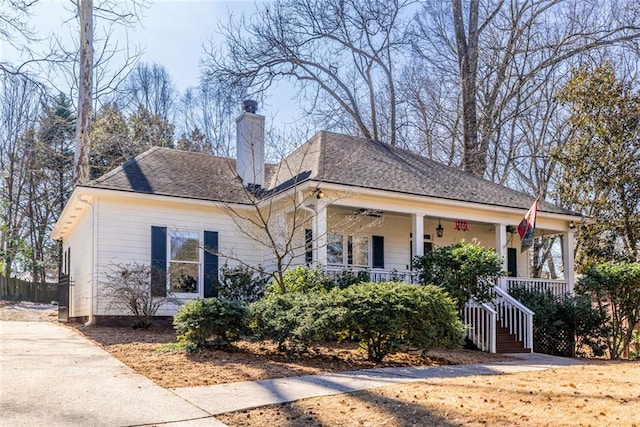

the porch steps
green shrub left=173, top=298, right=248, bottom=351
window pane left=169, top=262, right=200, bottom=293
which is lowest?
the porch steps

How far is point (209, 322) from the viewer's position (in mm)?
8445

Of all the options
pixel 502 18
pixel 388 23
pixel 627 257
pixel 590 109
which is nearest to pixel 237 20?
pixel 388 23

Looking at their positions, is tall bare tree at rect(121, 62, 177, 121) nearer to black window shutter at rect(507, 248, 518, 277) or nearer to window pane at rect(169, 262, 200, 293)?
window pane at rect(169, 262, 200, 293)

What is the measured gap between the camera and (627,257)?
17344 mm

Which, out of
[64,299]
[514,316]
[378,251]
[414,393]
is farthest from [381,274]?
[64,299]

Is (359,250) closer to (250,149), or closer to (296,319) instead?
(250,149)

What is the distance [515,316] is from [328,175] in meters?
5.26

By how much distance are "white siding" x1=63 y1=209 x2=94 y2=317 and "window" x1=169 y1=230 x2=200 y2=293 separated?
1.81 meters

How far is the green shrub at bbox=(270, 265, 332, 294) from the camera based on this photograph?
454 inches

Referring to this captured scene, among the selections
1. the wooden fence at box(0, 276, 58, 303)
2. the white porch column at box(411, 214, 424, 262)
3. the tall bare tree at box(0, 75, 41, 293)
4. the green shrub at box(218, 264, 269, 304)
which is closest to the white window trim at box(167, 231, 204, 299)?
the green shrub at box(218, 264, 269, 304)

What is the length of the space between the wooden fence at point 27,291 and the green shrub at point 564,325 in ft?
69.7

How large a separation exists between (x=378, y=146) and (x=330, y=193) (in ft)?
16.6

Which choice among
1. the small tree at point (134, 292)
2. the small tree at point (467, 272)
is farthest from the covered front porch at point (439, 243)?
the small tree at point (134, 292)

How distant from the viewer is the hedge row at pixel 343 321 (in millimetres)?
8359
